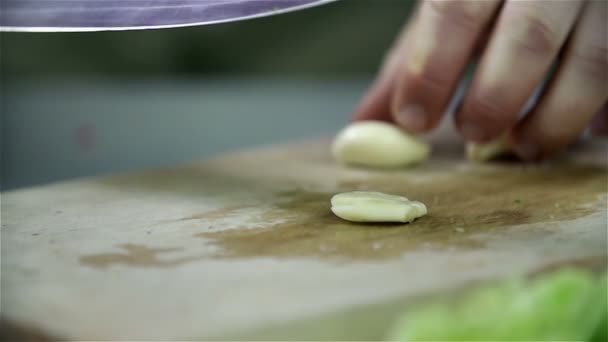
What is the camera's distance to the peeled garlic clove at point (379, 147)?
1139mm

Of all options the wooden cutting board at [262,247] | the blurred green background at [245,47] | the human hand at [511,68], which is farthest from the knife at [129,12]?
the blurred green background at [245,47]

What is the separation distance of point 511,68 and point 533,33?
0.17 feet

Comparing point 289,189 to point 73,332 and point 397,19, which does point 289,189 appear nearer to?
point 73,332

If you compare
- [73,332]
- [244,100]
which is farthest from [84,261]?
[244,100]

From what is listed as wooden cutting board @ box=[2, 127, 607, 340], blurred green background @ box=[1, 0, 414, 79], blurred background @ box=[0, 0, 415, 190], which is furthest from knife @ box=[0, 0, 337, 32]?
blurred green background @ box=[1, 0, 414, 79]

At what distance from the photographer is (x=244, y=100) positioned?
195 centimetres

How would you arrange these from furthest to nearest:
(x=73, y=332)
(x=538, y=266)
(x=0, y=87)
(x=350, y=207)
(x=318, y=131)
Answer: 1. (x=0, y=87)
2. (x=318, y=131)
3. (x=350, y=207)
4. (x=538, y=266)
5. (x=73, y=332)

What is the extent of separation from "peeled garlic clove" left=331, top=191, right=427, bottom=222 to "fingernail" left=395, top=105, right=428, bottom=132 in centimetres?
35

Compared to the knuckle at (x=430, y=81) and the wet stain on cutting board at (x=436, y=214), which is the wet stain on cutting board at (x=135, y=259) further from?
the knuckle at (x=430, y=81)

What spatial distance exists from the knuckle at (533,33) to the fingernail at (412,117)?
18 centimetres

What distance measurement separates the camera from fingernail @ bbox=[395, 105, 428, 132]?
3.73 ft

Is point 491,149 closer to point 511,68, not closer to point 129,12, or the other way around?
point 511,68

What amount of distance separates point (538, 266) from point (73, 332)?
0.35 meters

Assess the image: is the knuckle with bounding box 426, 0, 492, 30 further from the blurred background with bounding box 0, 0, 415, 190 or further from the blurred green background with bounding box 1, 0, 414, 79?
the blurred green background with bounding box 1, 0, 414, 79
